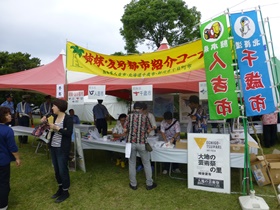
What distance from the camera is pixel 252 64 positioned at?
9.30 ft

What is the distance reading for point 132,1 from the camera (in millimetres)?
20281

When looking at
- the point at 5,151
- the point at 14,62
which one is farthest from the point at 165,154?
the point at 14,62

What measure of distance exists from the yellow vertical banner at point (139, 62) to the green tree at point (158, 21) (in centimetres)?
1575

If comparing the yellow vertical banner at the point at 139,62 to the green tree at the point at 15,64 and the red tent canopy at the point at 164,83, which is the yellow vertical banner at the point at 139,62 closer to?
the red tent canopy at the point at 164,83

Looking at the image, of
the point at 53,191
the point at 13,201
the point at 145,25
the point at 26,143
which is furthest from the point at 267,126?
the point at 145,25

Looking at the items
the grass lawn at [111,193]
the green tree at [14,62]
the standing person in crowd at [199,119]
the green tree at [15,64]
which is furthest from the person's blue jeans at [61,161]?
the green tree at [14,62]

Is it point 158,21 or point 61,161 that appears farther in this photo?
point 158,21

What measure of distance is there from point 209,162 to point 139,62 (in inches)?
83.6

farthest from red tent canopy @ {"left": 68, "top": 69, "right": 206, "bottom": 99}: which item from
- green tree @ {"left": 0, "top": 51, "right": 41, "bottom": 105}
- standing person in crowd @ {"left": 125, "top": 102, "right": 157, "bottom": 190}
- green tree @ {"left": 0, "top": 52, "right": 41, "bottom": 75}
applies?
green tree @ {"left": 0, "top": 52, "right": 41, "bottom": 75}

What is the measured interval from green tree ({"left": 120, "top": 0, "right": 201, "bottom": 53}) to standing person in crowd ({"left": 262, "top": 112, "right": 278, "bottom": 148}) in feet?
45.7

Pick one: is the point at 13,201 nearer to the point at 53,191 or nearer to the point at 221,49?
the point at 53,191

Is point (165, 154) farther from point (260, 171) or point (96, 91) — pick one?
point (96, 91)

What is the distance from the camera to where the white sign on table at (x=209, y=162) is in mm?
3189

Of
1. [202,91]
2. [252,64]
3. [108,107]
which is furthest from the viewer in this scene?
[108,107]
